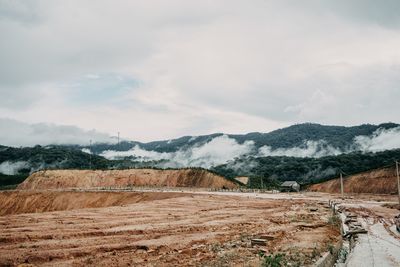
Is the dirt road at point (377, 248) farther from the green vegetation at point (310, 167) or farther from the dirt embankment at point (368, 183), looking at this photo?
the green vegetation at point (310, 167)

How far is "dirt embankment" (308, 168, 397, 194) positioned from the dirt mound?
3743 cm

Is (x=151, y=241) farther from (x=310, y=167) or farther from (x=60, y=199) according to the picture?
(x=310, y=167)

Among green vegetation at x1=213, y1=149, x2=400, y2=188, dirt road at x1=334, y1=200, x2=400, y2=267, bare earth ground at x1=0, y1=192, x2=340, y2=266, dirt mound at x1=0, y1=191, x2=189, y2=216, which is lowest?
dirt mound at x1=0, y1=191, x2=189, y2=216

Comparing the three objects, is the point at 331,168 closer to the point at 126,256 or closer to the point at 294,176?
the point at 294,176

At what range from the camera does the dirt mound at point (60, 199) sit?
58.6 meters

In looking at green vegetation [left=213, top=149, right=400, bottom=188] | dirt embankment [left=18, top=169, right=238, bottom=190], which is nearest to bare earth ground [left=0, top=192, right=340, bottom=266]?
dirt embankment [left=18, top=169, right=238, bottom=190]

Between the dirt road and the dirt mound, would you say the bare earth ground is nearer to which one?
the dirt road

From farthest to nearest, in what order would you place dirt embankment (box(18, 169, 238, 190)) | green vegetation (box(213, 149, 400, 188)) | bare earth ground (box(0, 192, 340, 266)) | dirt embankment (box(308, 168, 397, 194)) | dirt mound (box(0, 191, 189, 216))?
1. green vegetation (box(213, 149, 400, 188))
2. dirt embankment (box(18, 169, 238, 190))
3. dirt embankment (box(308, 168, 397, 194))
4. dirt mound (box(0, 191, 189, 216))
5. bare earth ground (box(0, 192, 340, 266))

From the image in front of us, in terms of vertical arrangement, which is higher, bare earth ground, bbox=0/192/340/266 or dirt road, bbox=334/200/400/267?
bare earth ground, bbox=0/192/340/266

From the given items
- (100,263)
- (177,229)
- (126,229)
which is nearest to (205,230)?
(177,229)

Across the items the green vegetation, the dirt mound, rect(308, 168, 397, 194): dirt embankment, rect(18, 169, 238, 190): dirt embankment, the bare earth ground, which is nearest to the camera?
the bare earth ground

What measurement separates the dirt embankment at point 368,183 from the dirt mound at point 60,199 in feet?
123

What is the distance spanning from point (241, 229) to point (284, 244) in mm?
5153

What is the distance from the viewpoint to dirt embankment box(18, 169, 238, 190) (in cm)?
9038
